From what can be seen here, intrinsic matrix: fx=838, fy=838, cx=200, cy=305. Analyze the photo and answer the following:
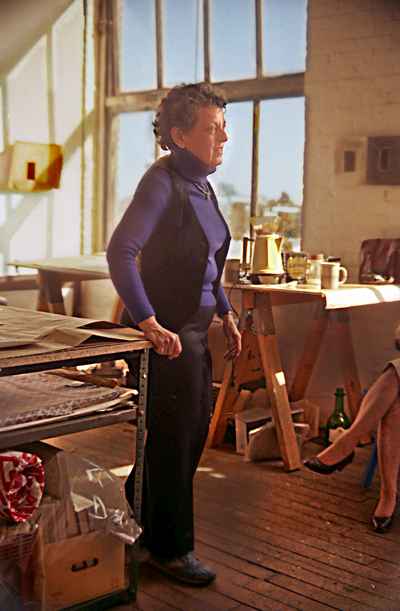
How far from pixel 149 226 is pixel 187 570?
43.5 inches

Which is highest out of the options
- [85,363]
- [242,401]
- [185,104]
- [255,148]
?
[255,148]

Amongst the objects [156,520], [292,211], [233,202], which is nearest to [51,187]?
[233,202]

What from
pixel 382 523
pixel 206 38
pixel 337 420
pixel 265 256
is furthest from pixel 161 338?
pixel 206 38

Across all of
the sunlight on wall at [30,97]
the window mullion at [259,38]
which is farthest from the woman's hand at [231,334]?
the sunlight on wall at [30,97]

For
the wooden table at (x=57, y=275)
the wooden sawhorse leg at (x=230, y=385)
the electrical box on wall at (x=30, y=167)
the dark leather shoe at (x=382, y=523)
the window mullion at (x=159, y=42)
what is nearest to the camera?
the dark leather shoe at (x=382, y=523)

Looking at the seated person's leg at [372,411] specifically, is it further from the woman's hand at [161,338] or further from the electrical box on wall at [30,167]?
the electrical box on wall at [30,167]

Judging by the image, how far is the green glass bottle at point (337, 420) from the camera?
419cm

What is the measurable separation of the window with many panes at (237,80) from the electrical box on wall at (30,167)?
53cm

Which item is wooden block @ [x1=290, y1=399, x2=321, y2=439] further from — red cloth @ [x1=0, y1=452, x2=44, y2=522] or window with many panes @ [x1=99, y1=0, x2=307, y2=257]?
red cloth @ [x1=0, y1=452, x2=44, y2=522]

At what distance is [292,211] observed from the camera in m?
4.88

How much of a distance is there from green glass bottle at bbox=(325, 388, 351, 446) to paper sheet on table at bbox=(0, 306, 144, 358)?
78.9 inches

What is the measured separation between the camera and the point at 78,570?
7.73ft

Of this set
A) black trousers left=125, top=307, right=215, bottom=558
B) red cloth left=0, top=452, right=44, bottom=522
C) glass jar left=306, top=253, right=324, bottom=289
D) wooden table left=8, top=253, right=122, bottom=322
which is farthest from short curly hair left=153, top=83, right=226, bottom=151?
wooden table left=8, top=253, right=122, bottom=322

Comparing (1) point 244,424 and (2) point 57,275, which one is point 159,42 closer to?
(2) point 57,275
